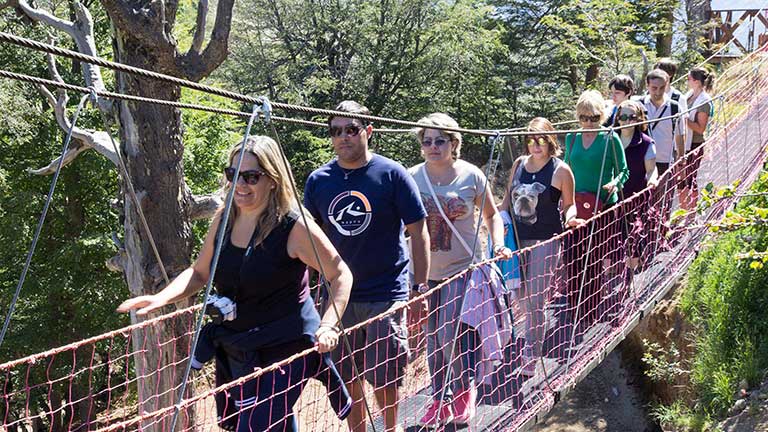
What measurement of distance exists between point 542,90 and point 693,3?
389 cm

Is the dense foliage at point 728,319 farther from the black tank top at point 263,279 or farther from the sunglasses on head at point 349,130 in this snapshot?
the black tank top at point 263,279

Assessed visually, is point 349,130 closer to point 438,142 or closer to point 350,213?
point 350,213

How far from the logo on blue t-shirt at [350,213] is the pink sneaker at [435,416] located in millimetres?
832

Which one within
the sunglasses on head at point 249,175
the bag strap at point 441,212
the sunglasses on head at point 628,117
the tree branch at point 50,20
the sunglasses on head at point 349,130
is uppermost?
the tree branch at point 50,20

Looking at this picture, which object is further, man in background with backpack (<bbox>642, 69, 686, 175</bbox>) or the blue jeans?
man in background with backpack (<bbox>642, 69, 686, 175</bbox>)

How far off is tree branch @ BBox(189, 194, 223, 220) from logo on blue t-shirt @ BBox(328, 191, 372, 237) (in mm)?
3375

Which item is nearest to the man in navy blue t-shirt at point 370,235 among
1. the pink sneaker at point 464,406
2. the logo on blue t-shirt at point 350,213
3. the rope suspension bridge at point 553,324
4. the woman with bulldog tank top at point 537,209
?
the logo on blue t-shirt at point 350,213

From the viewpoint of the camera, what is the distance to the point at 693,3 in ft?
46.5

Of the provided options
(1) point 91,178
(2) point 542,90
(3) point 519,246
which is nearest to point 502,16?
(2) point 542,90

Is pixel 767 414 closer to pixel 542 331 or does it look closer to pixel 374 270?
pixel 542 331

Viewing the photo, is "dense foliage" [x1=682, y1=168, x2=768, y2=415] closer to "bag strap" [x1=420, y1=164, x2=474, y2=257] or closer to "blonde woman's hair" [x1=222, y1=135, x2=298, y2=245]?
"bag strap" [x1=420, y1=164, x2=474, y2=257]

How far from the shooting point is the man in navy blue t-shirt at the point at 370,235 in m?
2.97

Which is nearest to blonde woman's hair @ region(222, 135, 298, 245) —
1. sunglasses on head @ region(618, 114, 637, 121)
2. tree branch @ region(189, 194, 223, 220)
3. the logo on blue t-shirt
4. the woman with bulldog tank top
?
the logo on blue t-shirt

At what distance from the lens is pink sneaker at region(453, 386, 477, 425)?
335 centimetres
